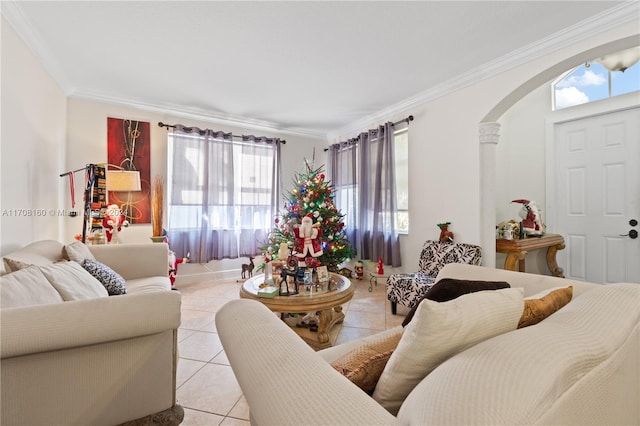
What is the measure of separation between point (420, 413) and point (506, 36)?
298 cm

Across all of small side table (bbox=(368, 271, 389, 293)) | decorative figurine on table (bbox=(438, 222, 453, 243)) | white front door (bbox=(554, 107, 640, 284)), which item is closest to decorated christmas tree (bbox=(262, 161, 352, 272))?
small side table (bbox=(368, 271, 389, 293))

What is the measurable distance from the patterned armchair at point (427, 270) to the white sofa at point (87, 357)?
2.03 m

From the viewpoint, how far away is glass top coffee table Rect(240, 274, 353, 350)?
6.50 feet

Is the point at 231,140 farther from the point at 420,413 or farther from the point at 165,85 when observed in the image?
the point at 420,413

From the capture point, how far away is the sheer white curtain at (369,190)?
393 cm

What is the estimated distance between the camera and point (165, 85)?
325 centimetres

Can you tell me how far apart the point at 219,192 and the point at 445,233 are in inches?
124

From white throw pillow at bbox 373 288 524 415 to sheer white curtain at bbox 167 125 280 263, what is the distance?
12.7 ft

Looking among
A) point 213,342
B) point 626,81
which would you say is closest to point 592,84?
point 626,81

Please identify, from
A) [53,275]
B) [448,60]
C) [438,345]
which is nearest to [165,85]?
[53,275]

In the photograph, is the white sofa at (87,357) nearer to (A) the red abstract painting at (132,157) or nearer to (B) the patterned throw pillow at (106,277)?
(B) the patterned throw pillow at (106,277)

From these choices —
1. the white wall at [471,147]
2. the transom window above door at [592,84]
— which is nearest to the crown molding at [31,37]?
the white wall at [471,147]

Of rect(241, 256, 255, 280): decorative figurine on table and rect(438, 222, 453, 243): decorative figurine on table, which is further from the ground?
rect(438, 222, 453, 243): decorative figurine on table

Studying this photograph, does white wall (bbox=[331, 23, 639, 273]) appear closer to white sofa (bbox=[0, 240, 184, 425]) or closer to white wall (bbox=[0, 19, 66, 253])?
white sofa (bbox=[0, 240, 184, 425])
